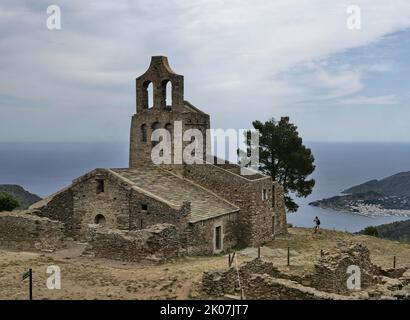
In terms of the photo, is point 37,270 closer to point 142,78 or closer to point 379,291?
point 379,291

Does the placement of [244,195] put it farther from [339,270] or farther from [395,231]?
[395,231]

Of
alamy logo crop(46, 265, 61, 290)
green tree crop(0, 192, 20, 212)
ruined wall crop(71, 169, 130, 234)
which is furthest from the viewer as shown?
green tree crop(0, 192, 20, 212)

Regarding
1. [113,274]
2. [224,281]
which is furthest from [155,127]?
[224,281]

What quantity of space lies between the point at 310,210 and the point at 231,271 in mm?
78425

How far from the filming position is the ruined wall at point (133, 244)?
70.4 ft

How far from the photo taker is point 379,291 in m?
15.7

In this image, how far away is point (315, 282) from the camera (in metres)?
17.2

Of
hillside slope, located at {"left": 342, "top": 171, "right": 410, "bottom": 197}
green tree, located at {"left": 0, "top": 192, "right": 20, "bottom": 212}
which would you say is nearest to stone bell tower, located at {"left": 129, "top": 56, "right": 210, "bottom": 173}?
green tree, located at {"left": 0, "top": 192, "right": 20, "bottom": 212}

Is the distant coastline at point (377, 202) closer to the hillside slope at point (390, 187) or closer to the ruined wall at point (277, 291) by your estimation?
the hillside slope at point (390, 187)

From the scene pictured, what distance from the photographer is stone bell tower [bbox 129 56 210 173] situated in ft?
103

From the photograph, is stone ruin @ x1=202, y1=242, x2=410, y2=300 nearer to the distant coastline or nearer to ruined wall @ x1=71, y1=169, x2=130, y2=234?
ruined wall @ x1=71, y1=169, x2=130, y2=234

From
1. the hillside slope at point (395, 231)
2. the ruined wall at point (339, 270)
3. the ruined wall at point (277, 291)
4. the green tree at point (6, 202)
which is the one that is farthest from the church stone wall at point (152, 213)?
the hillside slope at point (395, 231)

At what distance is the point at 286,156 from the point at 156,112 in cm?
1478
